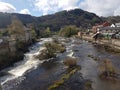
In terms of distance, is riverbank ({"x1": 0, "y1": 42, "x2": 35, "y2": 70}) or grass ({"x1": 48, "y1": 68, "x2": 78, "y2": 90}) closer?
grass ({"x1": 48, "y1": 68, "x2": 78, "y2": 90})

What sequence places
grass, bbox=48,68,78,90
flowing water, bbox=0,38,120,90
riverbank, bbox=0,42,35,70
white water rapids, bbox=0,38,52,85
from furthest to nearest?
riverbank, bbox=0,42,35,70 < white water rapids, bbox=0,38,52,85 < flowing water, bbox=0,38,120,90 < grass, bbox=48,68,78,90

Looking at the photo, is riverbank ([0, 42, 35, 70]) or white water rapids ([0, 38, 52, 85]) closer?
white water rapids ([0, 38, 52, 85])

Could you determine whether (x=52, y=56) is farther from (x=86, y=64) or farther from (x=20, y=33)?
(x=20, y=33)

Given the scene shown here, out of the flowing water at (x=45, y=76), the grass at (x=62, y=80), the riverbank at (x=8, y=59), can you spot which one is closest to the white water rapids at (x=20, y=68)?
the flowing water at (x=45, y=76)

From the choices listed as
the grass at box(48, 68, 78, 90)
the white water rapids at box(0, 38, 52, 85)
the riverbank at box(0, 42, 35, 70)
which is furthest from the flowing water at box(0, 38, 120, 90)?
the riverbank at box(0, 42, 35, 70)

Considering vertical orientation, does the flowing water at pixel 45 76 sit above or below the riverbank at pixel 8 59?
below

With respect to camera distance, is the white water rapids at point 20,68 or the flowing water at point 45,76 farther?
the white water rapids at point 20,68

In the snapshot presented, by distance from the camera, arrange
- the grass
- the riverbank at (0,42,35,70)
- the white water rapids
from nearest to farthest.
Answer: the grass → the white water rapids → the riverbank at (0,42,35,70)

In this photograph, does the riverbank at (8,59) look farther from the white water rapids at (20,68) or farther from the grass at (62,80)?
the grass at (62,80)

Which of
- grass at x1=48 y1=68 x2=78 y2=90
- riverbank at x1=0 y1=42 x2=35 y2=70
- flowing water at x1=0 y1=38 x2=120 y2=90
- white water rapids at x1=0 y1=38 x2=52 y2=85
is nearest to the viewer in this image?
grass at x1=48 y1=68 x2=78 y2=90

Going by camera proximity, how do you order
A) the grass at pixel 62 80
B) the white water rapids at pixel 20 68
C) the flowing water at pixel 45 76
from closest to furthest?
the grass at pixel 62 80, the flowing water at pixel 45 76, the white water rapids at pixel 20 68

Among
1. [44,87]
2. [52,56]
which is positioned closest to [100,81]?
[44,87]

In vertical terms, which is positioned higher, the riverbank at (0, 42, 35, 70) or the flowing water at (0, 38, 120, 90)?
the riverbank at (0, 42, 35, 70)

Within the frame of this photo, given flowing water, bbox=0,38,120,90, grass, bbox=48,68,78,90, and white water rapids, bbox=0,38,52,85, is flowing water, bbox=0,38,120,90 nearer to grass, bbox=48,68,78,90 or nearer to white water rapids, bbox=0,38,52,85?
white water rapids, bbox=0,38,52,85
